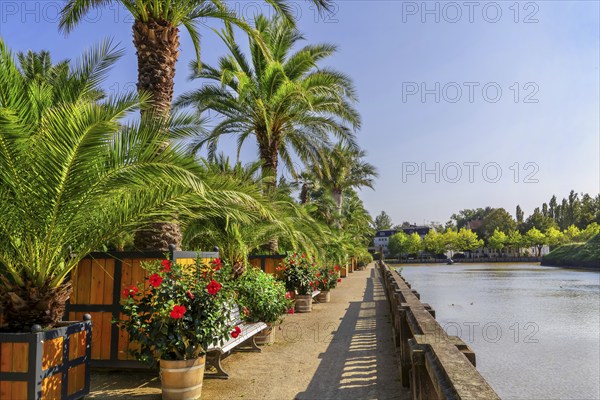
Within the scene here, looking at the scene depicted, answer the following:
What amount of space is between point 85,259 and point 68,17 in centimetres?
602

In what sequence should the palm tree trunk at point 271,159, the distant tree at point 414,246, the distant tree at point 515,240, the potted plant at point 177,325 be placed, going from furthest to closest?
the distant tree at point 414,246 < the distant tree at point 515,240 < the palm tree trunk at point 271,159 < the potted plant at point 177,325

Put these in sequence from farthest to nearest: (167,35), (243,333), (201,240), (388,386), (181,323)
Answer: (201,240), (167,35), (243,333), (388,386), (181,323)

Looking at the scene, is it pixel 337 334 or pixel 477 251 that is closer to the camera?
pixel 337 334

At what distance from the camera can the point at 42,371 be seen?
Result: 4.20 meters

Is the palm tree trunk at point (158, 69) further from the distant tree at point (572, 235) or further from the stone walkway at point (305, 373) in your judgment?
the distant tree at point (572, 235)

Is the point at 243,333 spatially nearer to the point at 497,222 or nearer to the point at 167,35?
the point at 167,35

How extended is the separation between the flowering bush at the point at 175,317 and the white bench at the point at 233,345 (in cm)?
36

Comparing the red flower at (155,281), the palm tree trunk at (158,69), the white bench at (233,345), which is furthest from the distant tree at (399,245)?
the red flower at (155,281)

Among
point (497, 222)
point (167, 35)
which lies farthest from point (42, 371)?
point (497, 222)

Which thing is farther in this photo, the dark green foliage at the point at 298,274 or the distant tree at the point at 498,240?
the distant tree at the point at 498,240

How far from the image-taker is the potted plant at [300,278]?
12.9 metres

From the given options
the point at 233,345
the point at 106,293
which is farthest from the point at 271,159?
the point at 233,345

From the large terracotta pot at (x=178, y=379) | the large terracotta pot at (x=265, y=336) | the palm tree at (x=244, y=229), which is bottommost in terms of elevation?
the large terracotta pot at (x=265, y=336)

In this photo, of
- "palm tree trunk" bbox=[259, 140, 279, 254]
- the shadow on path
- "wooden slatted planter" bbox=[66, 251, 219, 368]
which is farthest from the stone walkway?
"palm tree trunk" bbox=[259, 140, 279, 254]
